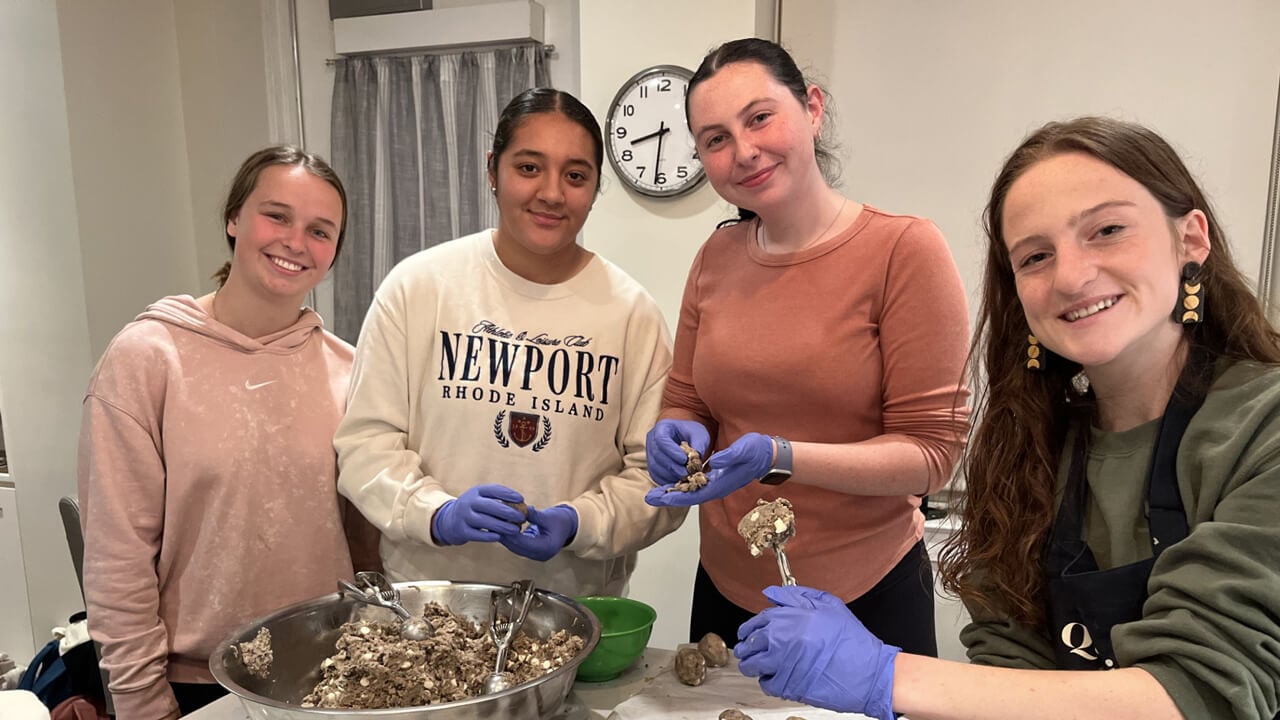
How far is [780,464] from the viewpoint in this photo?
4.35ft

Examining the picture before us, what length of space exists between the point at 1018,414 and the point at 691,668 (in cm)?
61

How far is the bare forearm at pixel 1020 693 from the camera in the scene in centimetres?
85

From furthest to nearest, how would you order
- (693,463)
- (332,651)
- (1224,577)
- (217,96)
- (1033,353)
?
(217,96) → (693,463) → (332,651) → (1033,353) → (1224,577)

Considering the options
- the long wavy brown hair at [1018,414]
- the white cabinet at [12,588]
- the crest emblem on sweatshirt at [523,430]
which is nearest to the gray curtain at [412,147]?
the white cabinet at [12,588]

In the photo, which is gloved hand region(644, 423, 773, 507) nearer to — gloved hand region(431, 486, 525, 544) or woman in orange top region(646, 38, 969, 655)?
woman in orange top region(646, 38, 969, 655)

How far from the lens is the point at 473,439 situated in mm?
1531

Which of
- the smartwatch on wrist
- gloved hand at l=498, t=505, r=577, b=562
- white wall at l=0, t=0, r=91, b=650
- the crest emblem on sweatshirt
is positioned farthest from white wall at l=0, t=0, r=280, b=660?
the smartwatch on wrist

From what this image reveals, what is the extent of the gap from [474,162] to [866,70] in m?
1.48

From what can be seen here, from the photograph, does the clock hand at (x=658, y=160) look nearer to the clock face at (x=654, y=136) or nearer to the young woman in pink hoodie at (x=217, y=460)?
the clock face at (x=654, y=136)

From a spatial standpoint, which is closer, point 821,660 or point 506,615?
point 821,660

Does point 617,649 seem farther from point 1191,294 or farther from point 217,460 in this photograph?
point 1191,294

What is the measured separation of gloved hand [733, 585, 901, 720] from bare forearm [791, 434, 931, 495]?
1.15ft

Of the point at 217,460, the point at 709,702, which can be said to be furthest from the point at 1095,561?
the point at 217,460

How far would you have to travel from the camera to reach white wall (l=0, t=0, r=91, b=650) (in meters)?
2.93
